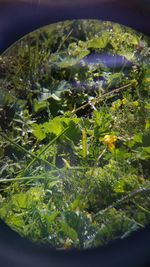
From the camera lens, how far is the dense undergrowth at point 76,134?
144 cm

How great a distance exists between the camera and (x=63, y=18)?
4.28ft

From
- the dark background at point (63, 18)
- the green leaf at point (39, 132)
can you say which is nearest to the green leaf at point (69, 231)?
the dark background at point (63, 18)

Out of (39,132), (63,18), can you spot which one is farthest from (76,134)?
(63,18)

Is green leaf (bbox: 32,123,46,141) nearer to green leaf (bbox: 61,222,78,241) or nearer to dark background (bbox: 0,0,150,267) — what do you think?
green leaf (bbox: 61,222,78,241)

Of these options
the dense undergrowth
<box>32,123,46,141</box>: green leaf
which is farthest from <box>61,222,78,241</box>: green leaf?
<box>32,123,46,141</box>: green leaf

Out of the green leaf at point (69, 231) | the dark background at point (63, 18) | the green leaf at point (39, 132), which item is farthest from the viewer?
the green leaf at point (39, 132)

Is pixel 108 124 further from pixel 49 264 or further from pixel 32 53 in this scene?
pixel 49 264

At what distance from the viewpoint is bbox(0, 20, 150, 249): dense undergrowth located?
1444mm

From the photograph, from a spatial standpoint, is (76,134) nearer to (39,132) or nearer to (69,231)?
(39,132)

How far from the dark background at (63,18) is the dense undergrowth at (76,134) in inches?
2.3

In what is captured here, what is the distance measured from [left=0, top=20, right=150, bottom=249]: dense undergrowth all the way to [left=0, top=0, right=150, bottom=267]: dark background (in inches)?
2.3

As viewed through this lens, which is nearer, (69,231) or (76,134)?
(69,231)

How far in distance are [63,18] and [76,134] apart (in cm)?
50

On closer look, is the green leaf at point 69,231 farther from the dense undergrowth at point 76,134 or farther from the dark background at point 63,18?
the dark background at point 63,18
